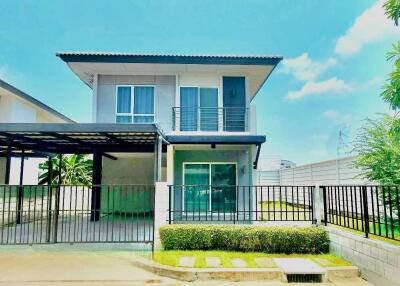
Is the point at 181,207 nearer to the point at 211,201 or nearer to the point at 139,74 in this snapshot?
the point at 211,201

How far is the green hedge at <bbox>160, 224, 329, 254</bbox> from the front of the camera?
7.75 m

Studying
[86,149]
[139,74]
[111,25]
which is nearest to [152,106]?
[139,74]

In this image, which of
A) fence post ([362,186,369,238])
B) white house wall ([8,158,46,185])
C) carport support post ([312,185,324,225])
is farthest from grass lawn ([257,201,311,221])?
white house wall ([8,158,46,185])

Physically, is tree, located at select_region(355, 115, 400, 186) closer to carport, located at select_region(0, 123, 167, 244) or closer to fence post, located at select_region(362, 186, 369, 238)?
fence post, located at select_region(362, 186, 369, 238)

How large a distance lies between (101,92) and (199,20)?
13189 millimetres

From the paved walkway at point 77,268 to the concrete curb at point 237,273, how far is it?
0.13 metres

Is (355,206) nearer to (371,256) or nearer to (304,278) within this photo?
(371,256)

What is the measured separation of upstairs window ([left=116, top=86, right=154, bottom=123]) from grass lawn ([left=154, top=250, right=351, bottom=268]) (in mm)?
6615

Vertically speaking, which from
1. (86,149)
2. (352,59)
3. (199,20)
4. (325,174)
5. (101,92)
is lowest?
(325,174)

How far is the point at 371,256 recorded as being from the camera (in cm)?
592

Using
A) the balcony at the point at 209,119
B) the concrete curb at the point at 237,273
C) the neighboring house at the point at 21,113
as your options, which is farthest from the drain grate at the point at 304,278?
the neighboring house at the point at 21,113

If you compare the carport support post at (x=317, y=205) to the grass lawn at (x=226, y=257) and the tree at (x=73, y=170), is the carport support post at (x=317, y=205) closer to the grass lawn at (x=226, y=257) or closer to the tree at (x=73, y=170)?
the grass lawn at (x=226, y=257)

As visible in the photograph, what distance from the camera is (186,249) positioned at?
7.89 meters

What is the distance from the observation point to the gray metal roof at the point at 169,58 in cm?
1205
